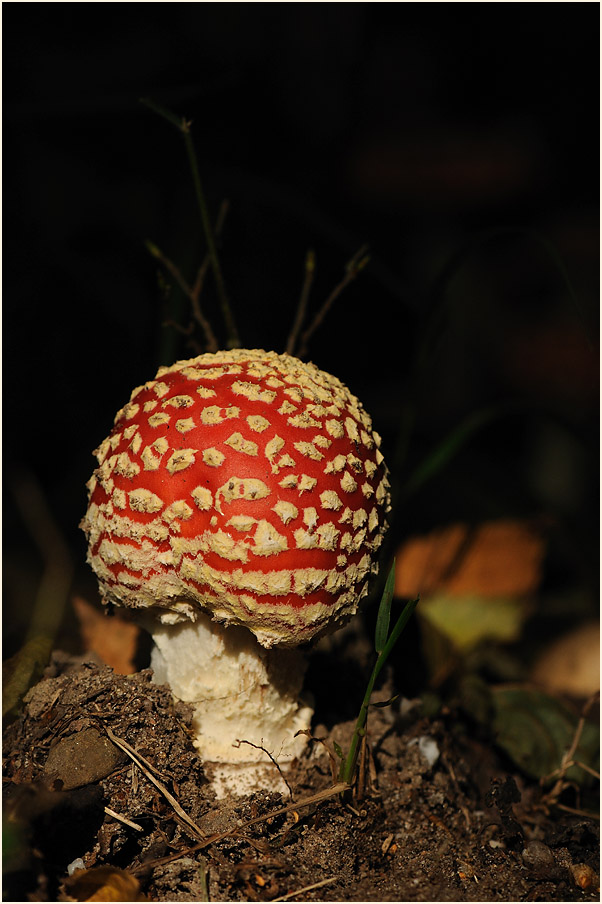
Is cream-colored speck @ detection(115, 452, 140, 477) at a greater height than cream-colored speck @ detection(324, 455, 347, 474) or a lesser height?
lesser

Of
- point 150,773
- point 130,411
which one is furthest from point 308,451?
point 150,773

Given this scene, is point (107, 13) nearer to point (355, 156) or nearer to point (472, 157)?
point (355, 156)

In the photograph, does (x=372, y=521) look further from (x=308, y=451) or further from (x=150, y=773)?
(x=150, y=773)

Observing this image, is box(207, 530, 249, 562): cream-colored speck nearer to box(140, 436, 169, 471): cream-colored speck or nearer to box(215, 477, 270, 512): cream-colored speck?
box(215, 477, 270, 512): cream-colored speck

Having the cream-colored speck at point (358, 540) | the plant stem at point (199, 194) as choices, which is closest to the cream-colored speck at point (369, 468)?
the cream-colored speck at point (358, 540)

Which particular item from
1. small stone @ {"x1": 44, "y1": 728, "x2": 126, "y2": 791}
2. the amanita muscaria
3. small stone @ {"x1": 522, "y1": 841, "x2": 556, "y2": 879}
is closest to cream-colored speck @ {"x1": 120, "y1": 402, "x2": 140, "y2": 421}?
the amanita muscaria
